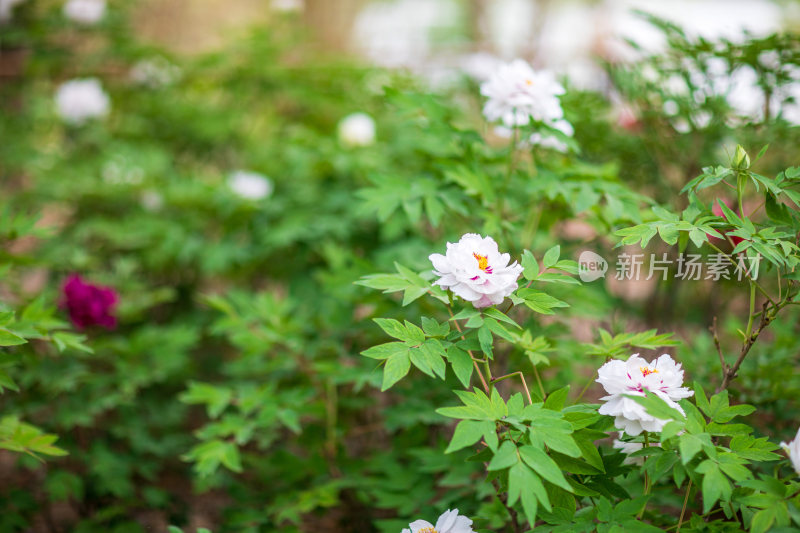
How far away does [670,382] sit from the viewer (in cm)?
122

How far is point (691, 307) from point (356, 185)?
1.87 metres

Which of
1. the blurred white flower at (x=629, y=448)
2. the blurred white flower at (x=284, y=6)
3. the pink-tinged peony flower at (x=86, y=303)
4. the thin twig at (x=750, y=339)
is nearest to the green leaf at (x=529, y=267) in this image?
the blurred white flower at (x=629, y=448)

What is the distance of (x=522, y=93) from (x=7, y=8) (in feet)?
11.3

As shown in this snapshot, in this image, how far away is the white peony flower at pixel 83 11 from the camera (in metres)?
3.38

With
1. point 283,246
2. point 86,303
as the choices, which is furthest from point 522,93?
point 86,303

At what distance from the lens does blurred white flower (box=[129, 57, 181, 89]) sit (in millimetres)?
3689

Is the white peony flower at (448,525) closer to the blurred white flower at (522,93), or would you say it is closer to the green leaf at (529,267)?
the green leaf at (529,267)

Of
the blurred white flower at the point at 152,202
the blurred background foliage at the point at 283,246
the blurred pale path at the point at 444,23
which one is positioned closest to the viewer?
the blurred background foliage at the point at 283,246

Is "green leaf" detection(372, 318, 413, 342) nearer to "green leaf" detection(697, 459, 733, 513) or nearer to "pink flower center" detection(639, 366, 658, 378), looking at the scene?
"pink flower center" detection(639, 366, 658, 378)

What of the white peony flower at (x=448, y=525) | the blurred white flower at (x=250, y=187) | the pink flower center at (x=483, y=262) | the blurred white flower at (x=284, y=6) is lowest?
the white peony flower at (x=448, y=525)

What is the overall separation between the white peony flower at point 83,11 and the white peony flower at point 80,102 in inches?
15.2

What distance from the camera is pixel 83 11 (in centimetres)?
338

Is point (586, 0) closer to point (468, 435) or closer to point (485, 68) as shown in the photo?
point (485, 68)

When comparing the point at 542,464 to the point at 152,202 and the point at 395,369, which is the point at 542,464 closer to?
the point at 395,369
